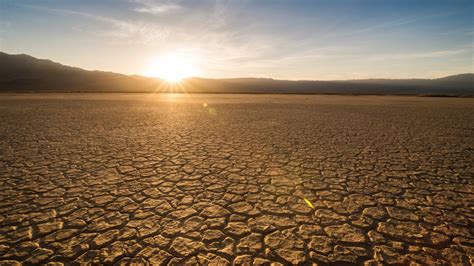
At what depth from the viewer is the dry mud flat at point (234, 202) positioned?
2.06 meters

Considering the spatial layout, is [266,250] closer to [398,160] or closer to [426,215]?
[426,215]

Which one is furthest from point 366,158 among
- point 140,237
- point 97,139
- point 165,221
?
point 97,139

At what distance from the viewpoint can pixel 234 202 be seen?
2.95 metres

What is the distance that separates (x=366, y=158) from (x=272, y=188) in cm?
255

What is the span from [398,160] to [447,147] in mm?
2060

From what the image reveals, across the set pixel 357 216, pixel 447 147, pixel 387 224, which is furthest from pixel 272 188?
pixel 447 147

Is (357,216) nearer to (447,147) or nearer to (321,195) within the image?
(321,195)

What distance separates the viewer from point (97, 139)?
20.1ft

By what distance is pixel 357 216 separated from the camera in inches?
103

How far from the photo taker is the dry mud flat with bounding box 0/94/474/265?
2061 millimetres

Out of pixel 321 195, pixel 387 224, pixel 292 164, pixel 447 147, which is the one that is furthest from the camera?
pixel 447 147

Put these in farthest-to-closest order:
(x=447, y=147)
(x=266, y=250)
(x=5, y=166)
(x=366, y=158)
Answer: (x=447, y=147), (x=366, y=158), (x=5, y=166), (x=266, y=250)

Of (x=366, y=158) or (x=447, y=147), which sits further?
(x=447, y=147)

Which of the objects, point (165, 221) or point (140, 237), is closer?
point (140, 237)
